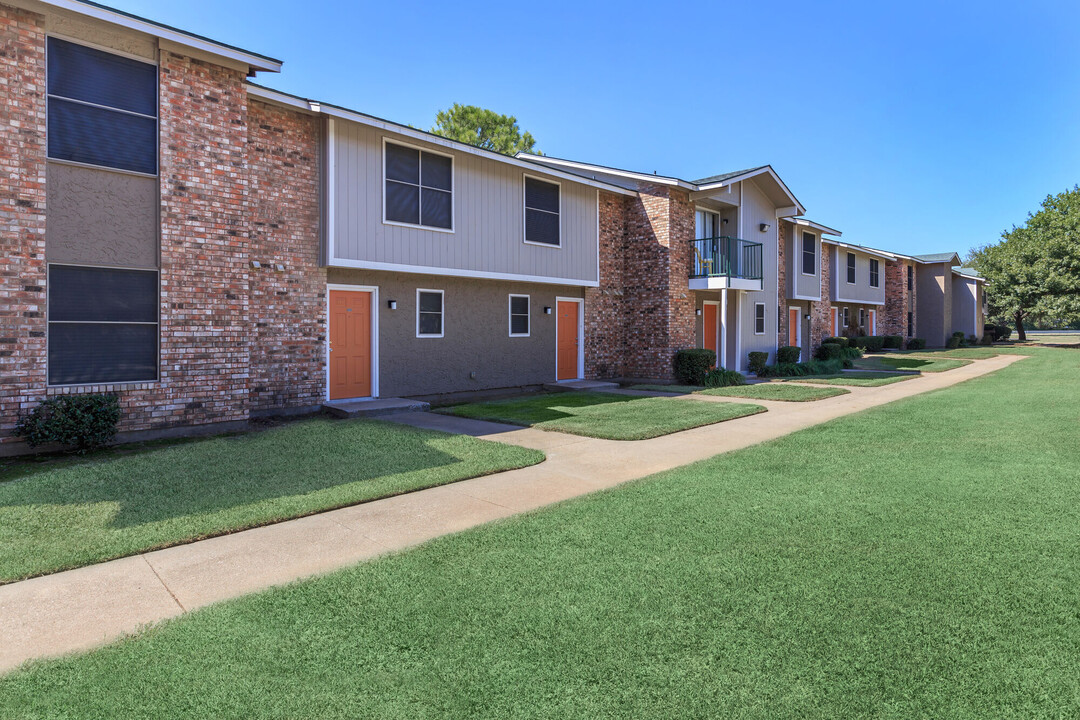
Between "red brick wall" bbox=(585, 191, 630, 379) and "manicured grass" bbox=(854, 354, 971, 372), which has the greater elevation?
"red brick wall" bbox=(585, 191, 630, 379)

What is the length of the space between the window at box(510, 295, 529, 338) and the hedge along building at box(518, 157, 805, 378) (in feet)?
7.51

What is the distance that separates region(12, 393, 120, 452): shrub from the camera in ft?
23.3

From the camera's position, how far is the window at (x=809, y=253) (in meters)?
22.8

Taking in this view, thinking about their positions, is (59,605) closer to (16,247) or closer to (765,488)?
(765,488)

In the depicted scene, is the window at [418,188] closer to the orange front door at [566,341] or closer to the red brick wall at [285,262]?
the red brick wall at [285,262]

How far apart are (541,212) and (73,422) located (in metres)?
10.1

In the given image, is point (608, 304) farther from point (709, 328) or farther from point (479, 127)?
point (479, 127)

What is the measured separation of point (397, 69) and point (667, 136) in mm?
14166

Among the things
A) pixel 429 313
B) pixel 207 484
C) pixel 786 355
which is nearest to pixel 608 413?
pixel 429 313

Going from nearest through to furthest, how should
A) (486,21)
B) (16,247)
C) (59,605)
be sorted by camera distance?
(59,605)
(16,247)
(486,21)

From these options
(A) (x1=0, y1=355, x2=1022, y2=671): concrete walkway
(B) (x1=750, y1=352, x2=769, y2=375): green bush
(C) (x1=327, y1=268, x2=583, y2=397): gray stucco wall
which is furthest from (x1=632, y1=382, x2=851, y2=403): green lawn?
(A) (x1=0, y1=355, x2=1022, y2=671): concrete walkway

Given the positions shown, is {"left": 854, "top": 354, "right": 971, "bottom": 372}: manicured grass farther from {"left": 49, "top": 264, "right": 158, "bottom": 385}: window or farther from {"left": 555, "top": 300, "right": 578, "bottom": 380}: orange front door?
{"left": 49, "top": 264, "right": 158, "bottom": 385}: window

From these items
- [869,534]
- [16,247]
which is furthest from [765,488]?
[16,247]

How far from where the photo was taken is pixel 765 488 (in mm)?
5586
